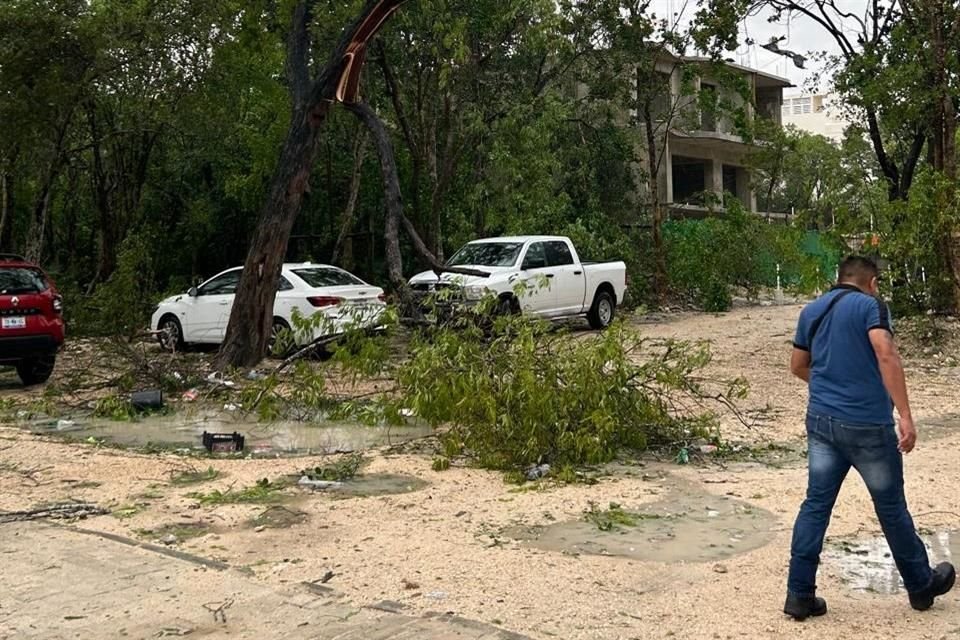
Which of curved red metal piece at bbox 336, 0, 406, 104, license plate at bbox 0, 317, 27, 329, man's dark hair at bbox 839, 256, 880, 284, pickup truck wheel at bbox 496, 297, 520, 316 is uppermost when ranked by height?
curved red metal piece at bbox 336, 0, 406, 104

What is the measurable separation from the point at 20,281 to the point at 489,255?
8.07 metres

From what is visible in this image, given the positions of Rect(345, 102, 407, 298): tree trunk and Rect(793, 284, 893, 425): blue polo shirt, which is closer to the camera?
Rect(793, 284, 893, 425): blue polo shirt

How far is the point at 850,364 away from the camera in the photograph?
4.82 metres

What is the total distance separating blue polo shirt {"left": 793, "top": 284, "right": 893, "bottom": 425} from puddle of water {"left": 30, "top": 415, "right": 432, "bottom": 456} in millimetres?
5515

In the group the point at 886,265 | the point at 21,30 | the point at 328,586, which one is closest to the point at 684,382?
the point at 328,586

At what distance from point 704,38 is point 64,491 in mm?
14669

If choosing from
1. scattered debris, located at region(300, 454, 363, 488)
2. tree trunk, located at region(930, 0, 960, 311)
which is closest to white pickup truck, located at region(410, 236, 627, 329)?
tree trunk, located at region(930, 0, 960, 311)

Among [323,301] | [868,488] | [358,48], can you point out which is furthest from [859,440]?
[323,301]

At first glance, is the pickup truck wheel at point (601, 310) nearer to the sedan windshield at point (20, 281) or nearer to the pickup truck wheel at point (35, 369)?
the pickup truck wheel at point (35, 369)

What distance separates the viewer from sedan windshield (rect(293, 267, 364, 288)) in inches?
650

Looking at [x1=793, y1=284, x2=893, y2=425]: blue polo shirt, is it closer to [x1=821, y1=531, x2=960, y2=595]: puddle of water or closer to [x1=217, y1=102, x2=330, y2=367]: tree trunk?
[x1=821, y1=531, x2=960, y2=595]: puddle of water

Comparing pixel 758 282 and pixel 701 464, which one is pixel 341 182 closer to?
pixel 758 282

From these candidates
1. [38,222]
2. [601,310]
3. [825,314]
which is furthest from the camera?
[38,222]

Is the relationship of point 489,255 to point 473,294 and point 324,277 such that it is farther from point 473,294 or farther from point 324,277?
point 473,294
